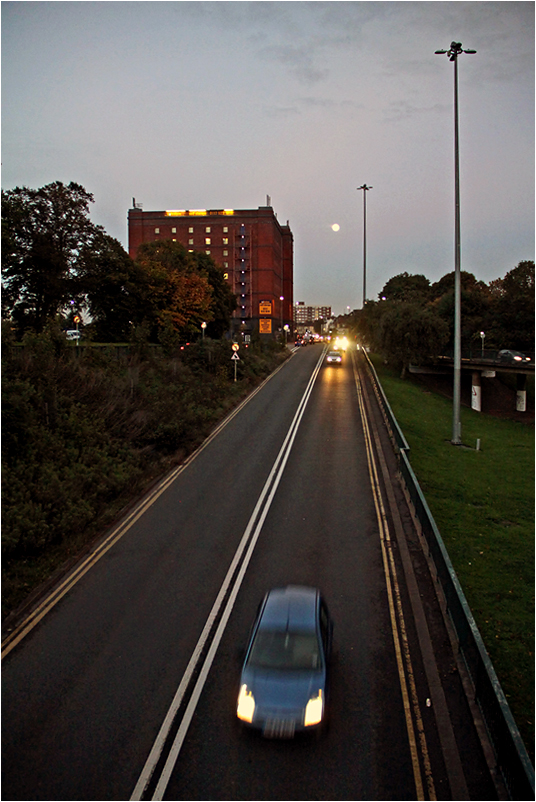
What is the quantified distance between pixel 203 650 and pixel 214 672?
656 mm

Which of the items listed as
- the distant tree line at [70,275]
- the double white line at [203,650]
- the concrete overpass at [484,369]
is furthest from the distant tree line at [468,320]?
the double white line at [203,650]

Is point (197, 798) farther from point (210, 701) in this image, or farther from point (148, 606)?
point (148, 606)

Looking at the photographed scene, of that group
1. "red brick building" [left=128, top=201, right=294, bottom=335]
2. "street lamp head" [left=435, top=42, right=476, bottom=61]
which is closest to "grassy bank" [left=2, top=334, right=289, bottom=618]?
"street lamp head" [left=435, top=42, right=476, bottom=61]

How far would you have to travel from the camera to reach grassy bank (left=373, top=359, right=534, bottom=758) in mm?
9625

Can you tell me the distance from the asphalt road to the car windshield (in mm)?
939

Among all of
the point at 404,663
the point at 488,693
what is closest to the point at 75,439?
the point at 404,663

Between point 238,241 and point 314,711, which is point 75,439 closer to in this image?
point 314,711

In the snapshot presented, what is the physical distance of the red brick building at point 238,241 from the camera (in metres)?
96.9

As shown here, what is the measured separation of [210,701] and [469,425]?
31187 mm

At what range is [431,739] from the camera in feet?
23.6

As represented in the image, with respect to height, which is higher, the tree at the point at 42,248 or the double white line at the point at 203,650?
the tree at the point at 42,248

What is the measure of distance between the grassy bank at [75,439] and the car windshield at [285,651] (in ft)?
20.3

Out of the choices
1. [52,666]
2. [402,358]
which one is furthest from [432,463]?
[402,358]

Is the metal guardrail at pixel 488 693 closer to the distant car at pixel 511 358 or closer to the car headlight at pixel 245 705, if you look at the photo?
the car headlight at pixel 245 705
